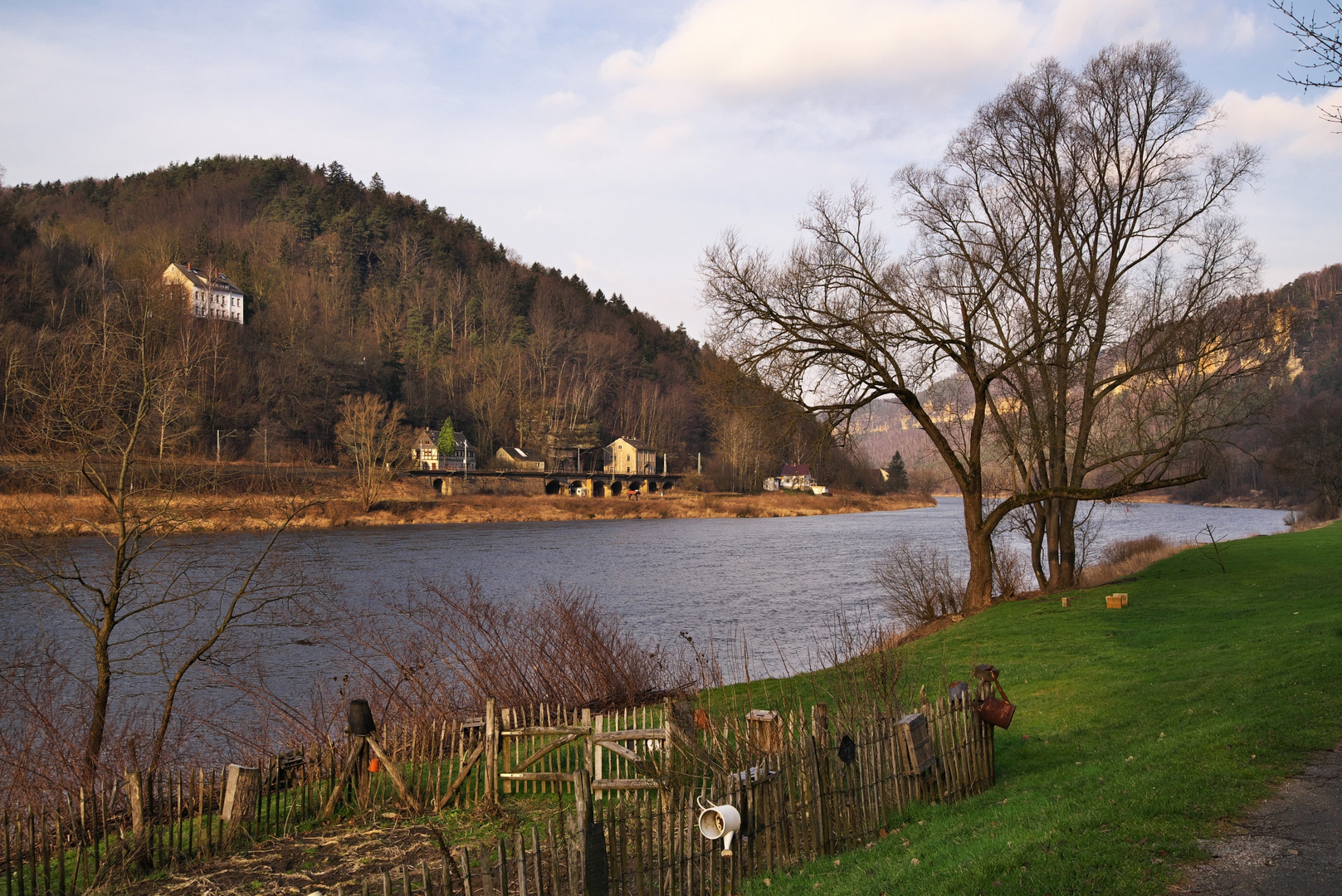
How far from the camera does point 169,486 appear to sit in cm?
1252

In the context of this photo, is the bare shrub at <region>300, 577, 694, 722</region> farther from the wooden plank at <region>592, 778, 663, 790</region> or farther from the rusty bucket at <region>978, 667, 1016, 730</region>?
the rusty bucket at <region>978, 667, 1016, 730</region>

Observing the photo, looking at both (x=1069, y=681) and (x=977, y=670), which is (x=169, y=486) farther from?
(x=1069, y=681)

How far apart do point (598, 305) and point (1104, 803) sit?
17377cm

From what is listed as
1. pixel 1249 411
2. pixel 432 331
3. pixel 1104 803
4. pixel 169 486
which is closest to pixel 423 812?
pixel 169 486

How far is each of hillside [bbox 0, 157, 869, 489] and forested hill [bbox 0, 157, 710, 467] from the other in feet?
1.21

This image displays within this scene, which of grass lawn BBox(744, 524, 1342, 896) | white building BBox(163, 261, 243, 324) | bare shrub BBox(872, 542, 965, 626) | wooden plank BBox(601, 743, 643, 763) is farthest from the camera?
white building BBox(163, 261, 243, 324)

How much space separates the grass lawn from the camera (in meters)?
6.08

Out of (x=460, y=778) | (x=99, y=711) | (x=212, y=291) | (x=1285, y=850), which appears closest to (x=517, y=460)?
(x=212, y=291)

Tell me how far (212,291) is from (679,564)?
331ft

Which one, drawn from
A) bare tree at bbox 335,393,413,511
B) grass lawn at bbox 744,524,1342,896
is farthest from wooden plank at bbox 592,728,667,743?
bare tree at bbox 335,393,413,511

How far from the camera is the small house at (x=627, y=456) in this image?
125 metres

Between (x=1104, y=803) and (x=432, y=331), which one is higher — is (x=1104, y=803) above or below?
below

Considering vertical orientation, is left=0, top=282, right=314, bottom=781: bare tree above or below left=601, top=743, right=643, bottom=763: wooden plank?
above

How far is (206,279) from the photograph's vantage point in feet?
400
